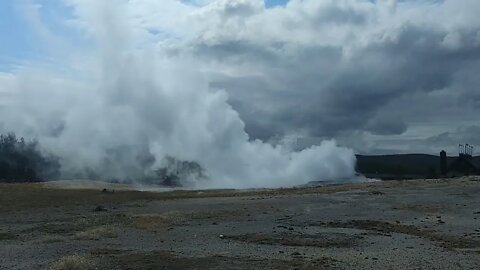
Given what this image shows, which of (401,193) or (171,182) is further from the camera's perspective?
(171,182)

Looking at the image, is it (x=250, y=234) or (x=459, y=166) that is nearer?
(x=250, y=234)

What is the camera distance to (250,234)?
1043 inches

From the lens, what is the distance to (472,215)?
35.0 m

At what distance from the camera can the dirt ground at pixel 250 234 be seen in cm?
1922

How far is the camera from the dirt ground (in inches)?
757

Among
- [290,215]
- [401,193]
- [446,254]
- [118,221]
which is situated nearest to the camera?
[446,254]

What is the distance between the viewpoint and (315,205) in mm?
42344

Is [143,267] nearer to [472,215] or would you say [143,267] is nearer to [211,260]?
[211,260]

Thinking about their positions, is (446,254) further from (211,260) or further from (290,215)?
Result: (290,215)

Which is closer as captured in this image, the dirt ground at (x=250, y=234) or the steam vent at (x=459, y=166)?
the dirt ground at (x=250, y=234)

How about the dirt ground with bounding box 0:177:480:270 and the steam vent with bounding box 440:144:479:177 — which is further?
the steam vent with bounding box 440:144:479:177

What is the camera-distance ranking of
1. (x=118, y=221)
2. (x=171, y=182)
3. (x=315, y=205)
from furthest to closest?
(x=171, y=182), (x=315, y=205), (x=118, y=221)

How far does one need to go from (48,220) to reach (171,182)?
65.1 m

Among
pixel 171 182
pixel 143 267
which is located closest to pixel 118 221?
pixel 143 267
